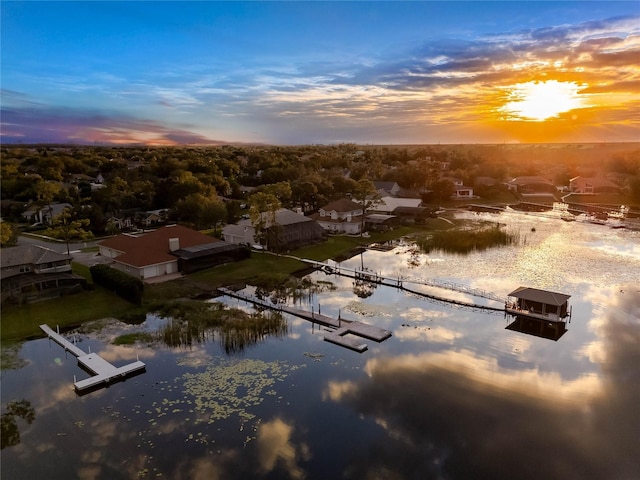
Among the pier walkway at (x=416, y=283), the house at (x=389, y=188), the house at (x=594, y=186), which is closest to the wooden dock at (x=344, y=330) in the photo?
the pier walkway at (x=416, y=283)

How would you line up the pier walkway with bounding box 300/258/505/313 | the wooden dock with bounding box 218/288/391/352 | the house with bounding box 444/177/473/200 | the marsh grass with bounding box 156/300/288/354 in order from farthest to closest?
the house with bounding box 444/177/473/200 < the pier walkway with bounding box 300/258/505/313 < the marsh grass with bounding box 156/300/288/354 < the wooden dock with bounding box 218/288/391/352

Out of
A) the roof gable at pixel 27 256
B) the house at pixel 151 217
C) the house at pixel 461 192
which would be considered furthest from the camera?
the house at pixel 461 192

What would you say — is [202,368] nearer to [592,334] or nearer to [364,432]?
[364,432]

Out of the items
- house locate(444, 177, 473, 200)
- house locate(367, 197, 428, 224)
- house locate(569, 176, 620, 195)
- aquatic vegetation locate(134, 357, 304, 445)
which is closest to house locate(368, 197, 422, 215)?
house locate(367, 197, 428, 224)

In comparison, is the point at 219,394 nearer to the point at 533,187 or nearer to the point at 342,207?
the point at 342,207

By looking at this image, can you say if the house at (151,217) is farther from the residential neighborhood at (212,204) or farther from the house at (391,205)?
the house at (391,205)

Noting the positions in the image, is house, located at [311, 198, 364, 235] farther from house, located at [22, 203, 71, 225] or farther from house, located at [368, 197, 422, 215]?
house, located at [22, 203, 71, 225]
